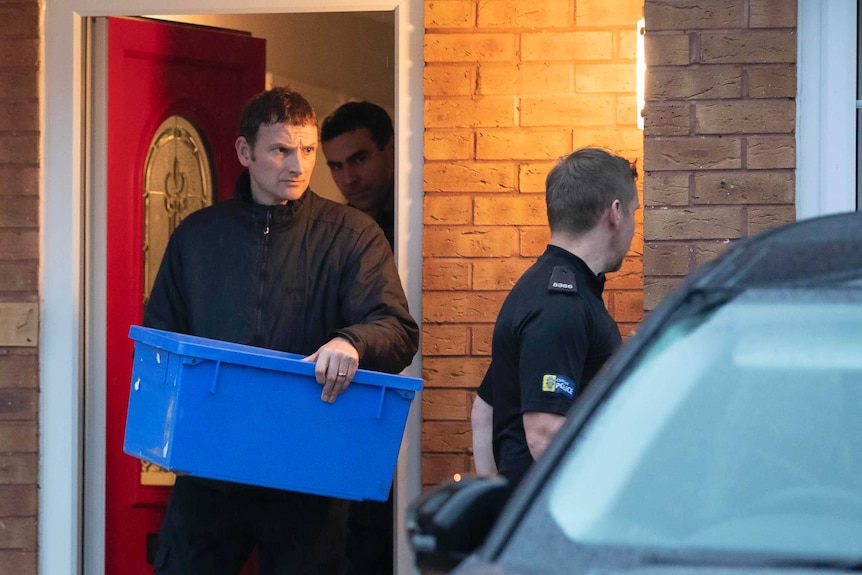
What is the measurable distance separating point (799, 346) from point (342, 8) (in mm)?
2939

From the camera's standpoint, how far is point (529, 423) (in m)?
3.05

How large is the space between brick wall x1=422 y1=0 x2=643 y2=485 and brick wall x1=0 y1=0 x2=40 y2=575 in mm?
1453

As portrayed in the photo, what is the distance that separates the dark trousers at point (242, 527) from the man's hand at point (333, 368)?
49 centimetres

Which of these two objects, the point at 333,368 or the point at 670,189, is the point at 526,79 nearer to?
the point at 670,189

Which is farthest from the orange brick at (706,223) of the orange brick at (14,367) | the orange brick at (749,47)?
the orange brick at (14,367)

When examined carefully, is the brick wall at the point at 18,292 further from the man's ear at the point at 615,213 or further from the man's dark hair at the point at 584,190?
the man's ear at the point at 615,213

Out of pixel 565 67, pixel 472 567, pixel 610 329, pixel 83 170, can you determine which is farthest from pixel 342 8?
pixel 472 567

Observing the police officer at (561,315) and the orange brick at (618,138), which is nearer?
the police officer at (561,315)

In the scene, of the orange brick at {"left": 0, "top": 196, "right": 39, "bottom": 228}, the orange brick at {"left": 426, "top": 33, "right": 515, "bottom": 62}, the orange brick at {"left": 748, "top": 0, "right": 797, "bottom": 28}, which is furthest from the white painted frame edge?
the orange brick at {"left": 0, "top": 196, "right": 39, "bottom": 228}

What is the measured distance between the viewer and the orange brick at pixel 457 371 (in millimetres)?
4551

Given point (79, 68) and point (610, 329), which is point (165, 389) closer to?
point (610, 329)

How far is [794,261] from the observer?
220 cm

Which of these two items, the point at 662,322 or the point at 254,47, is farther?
the point at 254,47

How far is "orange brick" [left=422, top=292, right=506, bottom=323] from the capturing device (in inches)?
179
